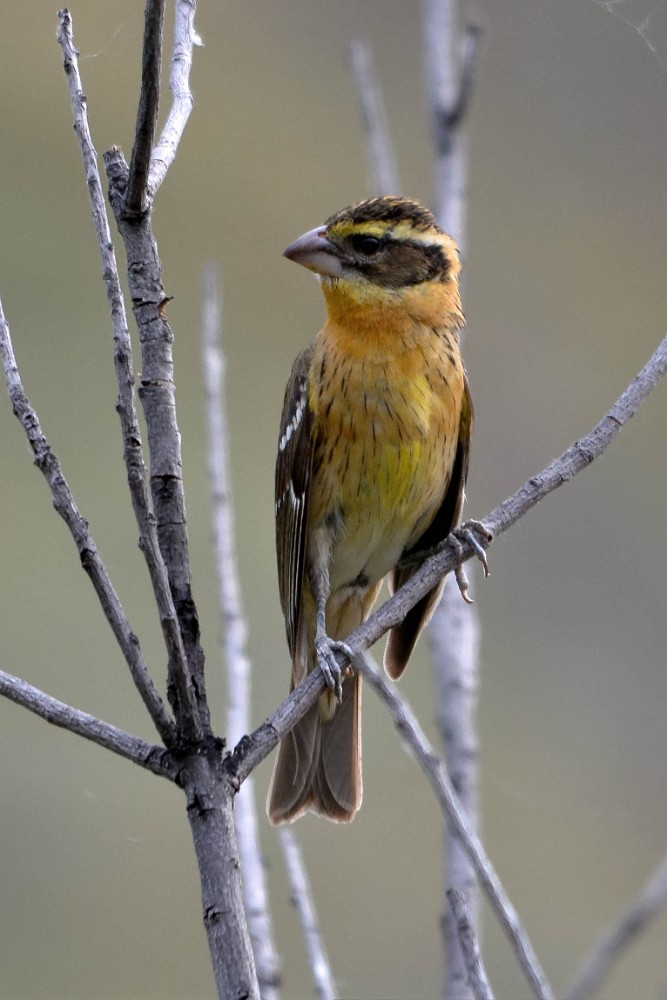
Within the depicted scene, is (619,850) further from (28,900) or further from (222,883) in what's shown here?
(222,883)

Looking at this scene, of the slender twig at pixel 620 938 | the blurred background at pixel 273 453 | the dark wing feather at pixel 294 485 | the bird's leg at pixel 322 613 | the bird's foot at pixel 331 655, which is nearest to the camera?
the slender twig at pixel 620 938

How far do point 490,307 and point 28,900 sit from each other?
6.66 metres

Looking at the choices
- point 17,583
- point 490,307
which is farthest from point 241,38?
A: point 17,583

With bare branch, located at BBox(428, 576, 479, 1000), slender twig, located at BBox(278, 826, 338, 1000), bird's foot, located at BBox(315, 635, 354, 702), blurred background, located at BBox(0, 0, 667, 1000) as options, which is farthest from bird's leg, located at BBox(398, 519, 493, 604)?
blurred background, located at BBox(0, 0, 667, 1000)

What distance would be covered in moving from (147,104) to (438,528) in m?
2.00

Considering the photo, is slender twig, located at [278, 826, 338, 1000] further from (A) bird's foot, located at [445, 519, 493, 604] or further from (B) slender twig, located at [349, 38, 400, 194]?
(B) slender twig, located at [349, 38, 400, 194]

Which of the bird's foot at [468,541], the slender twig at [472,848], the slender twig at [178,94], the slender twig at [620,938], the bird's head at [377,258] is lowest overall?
the slender twig at [620,938]

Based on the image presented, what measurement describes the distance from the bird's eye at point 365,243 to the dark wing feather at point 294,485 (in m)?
0.32

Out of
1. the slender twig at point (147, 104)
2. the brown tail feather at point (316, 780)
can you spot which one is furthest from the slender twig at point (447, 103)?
the slender twig at point (147, 104)

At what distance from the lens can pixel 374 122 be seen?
358cm

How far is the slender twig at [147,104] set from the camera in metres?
2.08

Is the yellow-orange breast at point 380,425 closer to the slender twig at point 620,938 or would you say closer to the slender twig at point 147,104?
the slender twig at point 147,104

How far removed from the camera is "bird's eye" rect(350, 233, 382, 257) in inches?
138

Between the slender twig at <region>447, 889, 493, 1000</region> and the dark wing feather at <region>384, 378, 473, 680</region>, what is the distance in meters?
1.67
